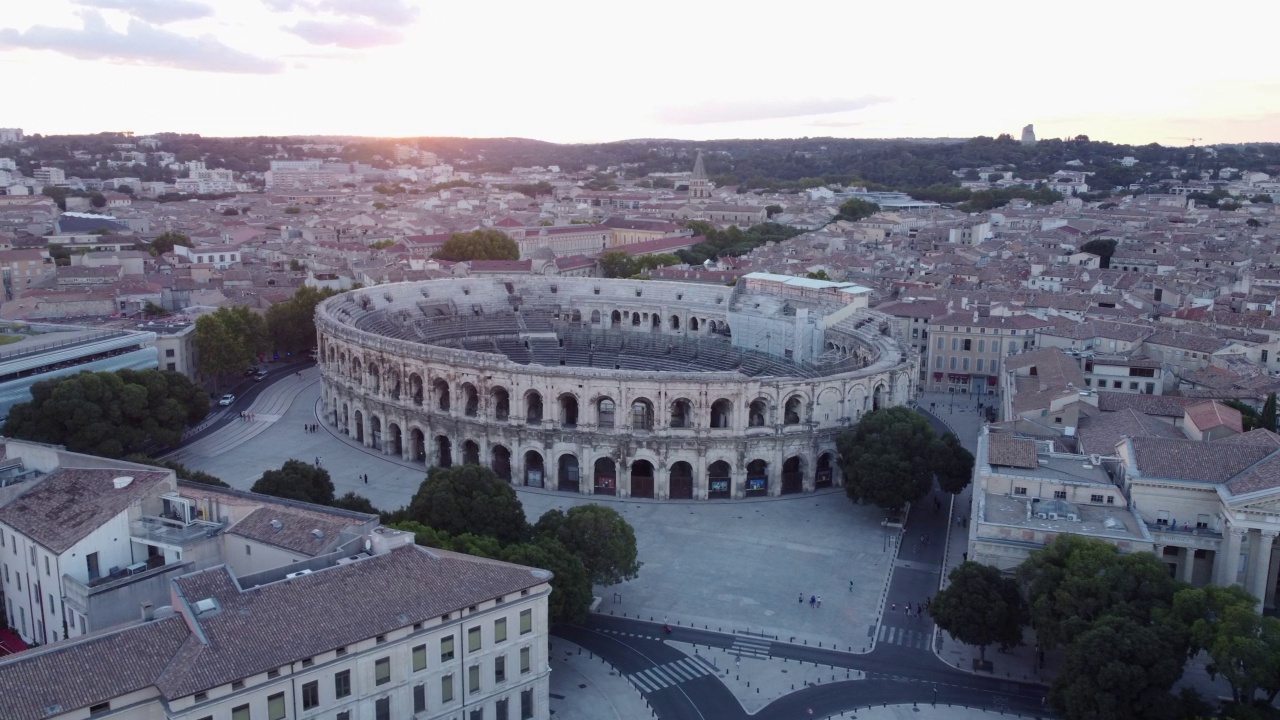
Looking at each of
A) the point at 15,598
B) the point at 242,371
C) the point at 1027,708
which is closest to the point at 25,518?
the point at 15,598

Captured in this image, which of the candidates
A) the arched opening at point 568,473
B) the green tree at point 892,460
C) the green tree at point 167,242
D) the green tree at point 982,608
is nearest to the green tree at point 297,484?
the arched opening at point 568,473

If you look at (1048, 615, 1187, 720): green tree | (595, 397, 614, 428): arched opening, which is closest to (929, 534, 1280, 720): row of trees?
(1048, 615, 1187, 720): green tree

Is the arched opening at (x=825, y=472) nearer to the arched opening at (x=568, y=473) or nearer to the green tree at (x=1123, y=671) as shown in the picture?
the arched opening at (x=568, y=473)

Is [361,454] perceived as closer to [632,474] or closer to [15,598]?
[632,474]

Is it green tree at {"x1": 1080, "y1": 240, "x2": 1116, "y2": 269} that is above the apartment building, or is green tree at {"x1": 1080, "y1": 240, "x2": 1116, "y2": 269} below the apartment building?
above

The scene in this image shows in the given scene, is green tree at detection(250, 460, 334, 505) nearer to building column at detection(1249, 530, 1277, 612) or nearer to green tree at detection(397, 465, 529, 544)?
green tree at detection(397, 465, 529, 544)

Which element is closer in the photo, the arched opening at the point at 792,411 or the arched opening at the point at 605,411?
the arched opening at the point at 792,411
